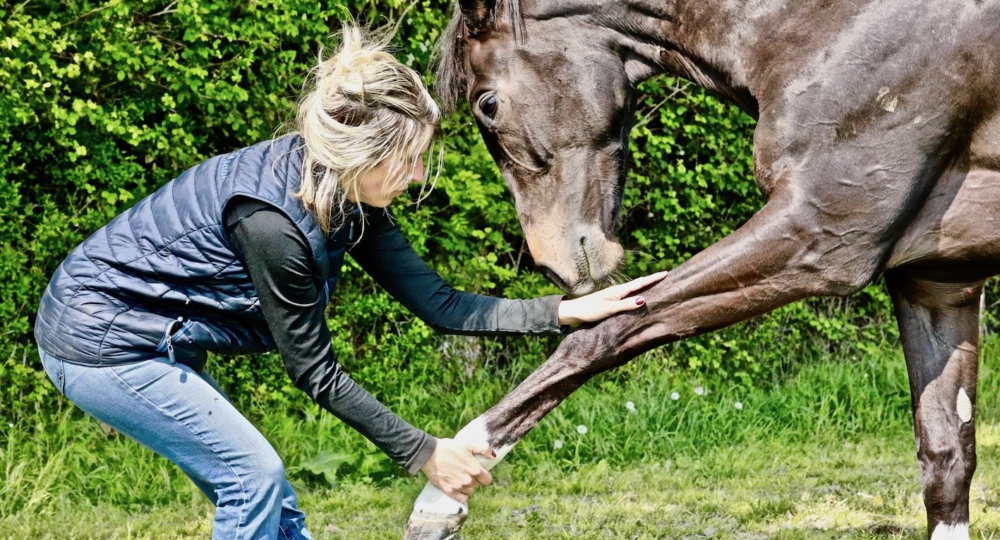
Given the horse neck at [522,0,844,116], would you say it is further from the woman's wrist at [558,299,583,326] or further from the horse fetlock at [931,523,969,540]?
the horse fetlock at [931,523,969,540]

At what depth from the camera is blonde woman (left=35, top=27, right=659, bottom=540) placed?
271 centimetres

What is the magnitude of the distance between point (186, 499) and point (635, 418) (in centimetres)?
243

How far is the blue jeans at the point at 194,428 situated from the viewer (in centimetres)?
277

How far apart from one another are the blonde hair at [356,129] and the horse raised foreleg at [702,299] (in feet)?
2.21

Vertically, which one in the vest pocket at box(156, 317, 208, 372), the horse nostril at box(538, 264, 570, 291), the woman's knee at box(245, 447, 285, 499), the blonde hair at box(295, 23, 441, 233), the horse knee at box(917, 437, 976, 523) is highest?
the blonde hair at box(295, 23, 441, 233)

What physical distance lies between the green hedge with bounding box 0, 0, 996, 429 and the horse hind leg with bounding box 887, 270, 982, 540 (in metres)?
2.10

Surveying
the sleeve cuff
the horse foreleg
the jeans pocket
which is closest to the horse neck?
the horse foreleg

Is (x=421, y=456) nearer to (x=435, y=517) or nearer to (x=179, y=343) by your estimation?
(x=435, y=517)

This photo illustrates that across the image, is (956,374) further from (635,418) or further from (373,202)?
(635,418)

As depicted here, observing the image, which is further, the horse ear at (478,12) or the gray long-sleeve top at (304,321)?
the horse ear at (478,12)

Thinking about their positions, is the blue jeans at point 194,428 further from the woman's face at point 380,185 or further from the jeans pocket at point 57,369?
the woman's face at point 380,185

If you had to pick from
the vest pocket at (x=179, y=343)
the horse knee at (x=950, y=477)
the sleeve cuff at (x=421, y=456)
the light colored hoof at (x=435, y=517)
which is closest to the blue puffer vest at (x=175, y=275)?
the vest pocket at (x=179, y=343)

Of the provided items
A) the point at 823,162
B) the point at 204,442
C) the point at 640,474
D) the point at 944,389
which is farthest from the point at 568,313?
the point at 640,474

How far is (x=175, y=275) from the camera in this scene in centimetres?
276
